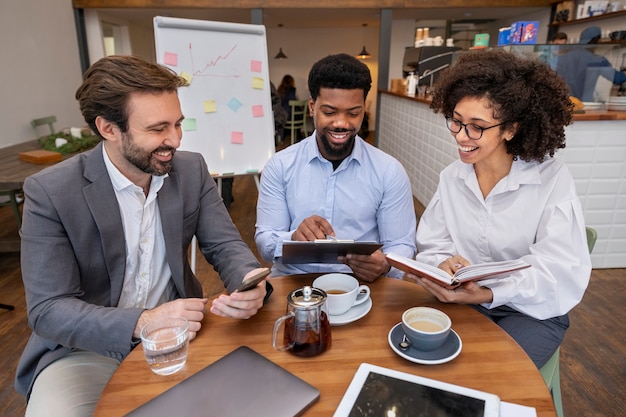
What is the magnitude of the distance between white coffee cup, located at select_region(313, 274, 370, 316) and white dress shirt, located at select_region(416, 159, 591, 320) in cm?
43

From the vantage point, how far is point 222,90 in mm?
2871

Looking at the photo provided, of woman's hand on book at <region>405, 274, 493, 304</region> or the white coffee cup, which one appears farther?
woman's hand on book at <region>405, 274, 493, 304</region>

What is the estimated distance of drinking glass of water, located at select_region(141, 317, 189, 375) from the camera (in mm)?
937

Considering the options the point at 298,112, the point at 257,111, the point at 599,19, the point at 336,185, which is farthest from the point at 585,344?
the point at 298,112

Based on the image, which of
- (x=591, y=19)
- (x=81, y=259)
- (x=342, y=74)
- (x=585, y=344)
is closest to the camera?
(x=81, y=259)

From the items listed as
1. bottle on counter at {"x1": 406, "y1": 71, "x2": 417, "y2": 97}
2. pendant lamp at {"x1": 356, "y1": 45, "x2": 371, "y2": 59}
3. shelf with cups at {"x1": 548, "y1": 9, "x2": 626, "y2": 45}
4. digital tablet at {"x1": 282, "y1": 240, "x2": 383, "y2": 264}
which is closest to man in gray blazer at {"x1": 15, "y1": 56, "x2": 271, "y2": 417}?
digital tablet at {"x1": 282, "y1": 240, "x2": 383, "y2": 264}

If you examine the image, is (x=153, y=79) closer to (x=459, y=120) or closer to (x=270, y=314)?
(x=270, y=314)

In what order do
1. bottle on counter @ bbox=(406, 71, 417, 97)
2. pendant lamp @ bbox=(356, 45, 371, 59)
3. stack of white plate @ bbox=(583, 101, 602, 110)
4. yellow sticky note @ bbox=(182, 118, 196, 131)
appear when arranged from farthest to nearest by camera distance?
1. pendant lamp @ bbox=(356, 45, 371, 59)
2. bottle on counter @ bbox=(406, 71, 417, 97)
3. stack of white plate @ bbox=(583, 101, 602, 110)
4. yellow sticky note @ bbox=(182, 118, 196, 131)

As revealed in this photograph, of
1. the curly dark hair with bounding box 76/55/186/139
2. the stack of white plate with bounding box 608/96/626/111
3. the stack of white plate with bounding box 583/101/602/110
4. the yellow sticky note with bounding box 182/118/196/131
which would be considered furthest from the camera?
the stack of white plate with bounding box 583/101/602/110

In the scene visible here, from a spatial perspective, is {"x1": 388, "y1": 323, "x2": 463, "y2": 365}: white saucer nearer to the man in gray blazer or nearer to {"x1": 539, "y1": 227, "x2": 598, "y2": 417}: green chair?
the man in gray blazer

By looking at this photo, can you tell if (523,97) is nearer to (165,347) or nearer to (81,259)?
(165,347)

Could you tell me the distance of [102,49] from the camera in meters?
7.28

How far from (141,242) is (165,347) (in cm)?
49

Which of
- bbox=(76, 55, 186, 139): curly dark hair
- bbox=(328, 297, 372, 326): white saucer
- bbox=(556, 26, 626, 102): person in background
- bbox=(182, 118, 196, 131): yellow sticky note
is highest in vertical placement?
bbox=(556, 26, 626, 102): person in background
